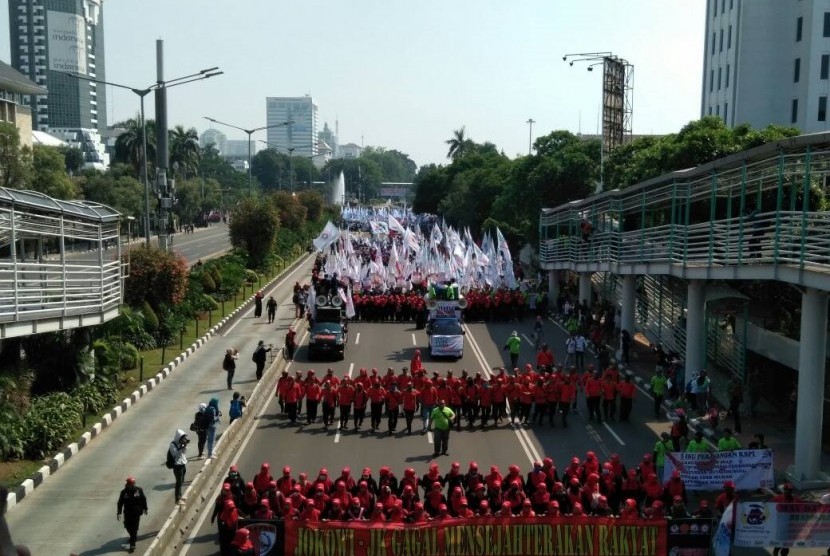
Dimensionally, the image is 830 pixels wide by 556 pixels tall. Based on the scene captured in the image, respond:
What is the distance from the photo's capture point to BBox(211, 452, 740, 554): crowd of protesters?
12.2 meters

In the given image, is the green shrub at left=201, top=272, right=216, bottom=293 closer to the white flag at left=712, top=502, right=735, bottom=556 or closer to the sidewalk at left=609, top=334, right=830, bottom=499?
the sidewalk at left=609, top=334, right=830, bottom=499

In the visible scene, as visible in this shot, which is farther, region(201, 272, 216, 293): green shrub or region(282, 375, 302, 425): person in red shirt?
region(201, 272, 216, 293): green shrub

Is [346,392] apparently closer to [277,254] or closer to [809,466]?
[809,466]

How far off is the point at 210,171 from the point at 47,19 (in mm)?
47642

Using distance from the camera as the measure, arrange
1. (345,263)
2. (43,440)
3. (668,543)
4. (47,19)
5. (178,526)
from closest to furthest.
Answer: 1. (668,543)
2. (178,526)
3. (43,440)
4. (345,263)
5. (47,19)

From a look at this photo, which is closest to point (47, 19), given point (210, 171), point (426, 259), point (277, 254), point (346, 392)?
point (210, 171)

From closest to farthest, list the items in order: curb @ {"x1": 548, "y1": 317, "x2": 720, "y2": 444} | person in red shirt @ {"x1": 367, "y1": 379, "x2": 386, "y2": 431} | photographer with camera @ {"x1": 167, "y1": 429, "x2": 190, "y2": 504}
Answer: photographer with camera @ {"x1": 167, "y1": 429, "x2": 190, "y2": 504}, curb @ {"x1": 548, "y1": 317, "x2": 720, "y2": 444}, person in red shirt @ {"x1": 367, "y1": 379, "x2": 386, "y2": 431}

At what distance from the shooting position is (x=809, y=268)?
1582 cm

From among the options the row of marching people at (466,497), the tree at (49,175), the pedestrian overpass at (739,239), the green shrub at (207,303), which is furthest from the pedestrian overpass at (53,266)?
the tree at (49,175)

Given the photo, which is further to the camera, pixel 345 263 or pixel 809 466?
pixel 345 263

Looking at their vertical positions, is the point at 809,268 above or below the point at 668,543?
above

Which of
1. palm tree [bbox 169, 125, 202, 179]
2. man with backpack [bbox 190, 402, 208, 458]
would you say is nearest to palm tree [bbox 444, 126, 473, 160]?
palm tree [bbox 169, 125, 202, 179]

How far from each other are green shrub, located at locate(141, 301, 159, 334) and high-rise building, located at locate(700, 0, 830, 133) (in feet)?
131

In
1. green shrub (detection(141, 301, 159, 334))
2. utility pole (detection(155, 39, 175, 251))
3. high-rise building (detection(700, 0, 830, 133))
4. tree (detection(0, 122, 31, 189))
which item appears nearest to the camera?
green shrub (detection(141, 301, 159, 334))
